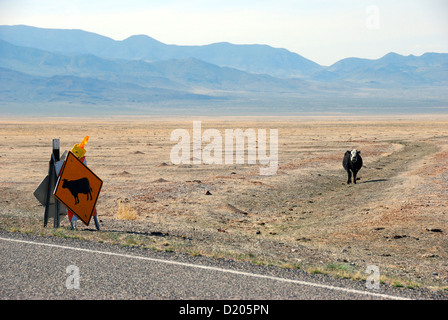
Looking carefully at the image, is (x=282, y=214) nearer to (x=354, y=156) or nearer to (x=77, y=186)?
(x=354, y=156)

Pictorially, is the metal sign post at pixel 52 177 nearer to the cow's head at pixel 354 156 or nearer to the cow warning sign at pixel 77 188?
the cow warning sign at pixel 77 188

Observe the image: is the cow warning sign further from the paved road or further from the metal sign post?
the paved road

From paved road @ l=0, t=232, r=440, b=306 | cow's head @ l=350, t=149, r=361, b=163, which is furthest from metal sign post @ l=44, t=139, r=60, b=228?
cow's head @ l=350, t=149, r=361, b=163

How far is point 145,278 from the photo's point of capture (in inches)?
308

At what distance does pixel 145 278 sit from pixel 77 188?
3.97 metres

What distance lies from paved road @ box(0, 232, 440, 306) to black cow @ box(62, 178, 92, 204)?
175cm

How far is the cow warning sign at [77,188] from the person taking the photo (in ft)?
36.0

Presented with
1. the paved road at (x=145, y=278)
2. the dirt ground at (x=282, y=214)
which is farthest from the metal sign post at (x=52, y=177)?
the paved road at (x=145, y=278)

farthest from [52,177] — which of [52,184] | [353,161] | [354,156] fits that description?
[353,161]
